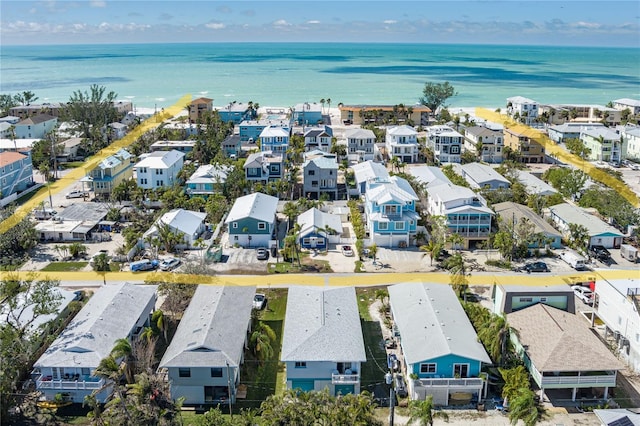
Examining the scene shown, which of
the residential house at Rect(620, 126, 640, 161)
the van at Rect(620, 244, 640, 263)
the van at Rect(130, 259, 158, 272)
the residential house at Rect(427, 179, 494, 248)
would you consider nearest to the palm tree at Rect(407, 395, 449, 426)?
the residential house at Rect(427, 179, 494, 248)

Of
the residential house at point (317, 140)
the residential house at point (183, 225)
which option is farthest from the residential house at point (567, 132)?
the residential house at point (183, 225)

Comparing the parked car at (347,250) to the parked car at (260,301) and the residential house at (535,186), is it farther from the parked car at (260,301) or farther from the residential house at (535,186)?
the residential house at (535,186)

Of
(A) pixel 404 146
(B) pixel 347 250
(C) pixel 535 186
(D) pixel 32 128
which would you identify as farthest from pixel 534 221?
(D) pixel 32 128

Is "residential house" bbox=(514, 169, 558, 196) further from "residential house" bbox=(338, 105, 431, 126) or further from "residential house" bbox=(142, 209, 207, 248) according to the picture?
"residential house" bbox=(338, 105, 431, 126)

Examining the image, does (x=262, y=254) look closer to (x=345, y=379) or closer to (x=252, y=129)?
(x=345, y=379)

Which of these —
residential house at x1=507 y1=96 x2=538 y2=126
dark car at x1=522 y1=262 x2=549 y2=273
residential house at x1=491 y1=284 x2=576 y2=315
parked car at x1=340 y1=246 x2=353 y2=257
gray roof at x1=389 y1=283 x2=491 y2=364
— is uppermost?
residential house at x1=507 y1=96 x2=538 y2=126

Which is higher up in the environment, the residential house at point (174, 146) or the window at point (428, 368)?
the residential house at point (174, 146)
